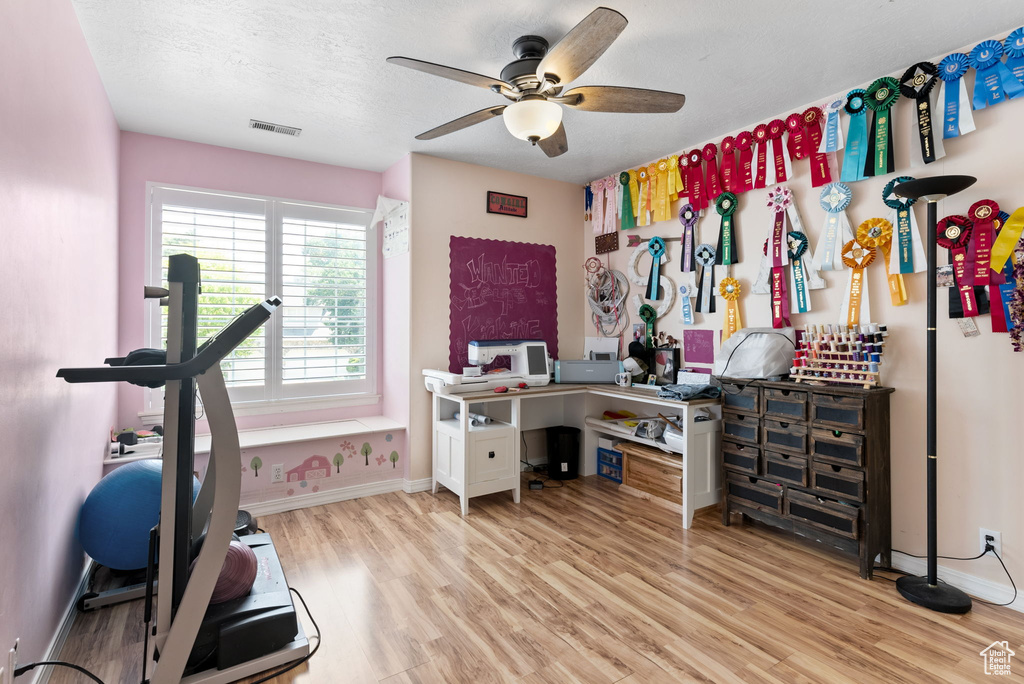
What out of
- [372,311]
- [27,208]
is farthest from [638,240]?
[27,208]

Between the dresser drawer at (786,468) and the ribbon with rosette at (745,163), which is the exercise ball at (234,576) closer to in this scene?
the dresser drawer at (786,468)

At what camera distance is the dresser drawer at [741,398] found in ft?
9.73

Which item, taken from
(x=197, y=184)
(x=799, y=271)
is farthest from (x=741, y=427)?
(x=197, y=184)

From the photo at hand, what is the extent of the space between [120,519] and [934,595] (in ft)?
12.1

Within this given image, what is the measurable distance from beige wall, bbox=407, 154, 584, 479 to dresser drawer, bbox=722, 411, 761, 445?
6.87 ft

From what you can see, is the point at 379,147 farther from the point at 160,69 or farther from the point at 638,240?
the point at 638,240

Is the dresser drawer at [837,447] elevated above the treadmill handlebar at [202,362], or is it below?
below

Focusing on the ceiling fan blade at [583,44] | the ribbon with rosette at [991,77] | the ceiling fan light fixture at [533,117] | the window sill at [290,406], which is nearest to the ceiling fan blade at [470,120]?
the ceiling fan light fixture at [533,117]

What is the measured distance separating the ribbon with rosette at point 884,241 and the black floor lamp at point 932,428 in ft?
1.10

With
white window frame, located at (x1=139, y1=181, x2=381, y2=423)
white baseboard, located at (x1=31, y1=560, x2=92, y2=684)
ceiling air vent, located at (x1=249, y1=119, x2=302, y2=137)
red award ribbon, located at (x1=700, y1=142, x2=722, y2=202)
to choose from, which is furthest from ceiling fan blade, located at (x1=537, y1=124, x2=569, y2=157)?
white baseboard, located at (x1=31, y1=560, x2=92, y2=684)

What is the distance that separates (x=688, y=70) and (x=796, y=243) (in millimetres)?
1243

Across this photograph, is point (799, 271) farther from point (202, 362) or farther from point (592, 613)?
point (202, 362)

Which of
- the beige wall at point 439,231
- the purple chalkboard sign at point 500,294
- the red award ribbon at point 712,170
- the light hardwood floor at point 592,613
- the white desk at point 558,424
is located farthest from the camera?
A: the purple chalkboard sign at point 500,294

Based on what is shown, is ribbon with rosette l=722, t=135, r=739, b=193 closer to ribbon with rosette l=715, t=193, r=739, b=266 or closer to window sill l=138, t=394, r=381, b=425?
ribbon with rosette l=715, t=193, r=739, b=266
